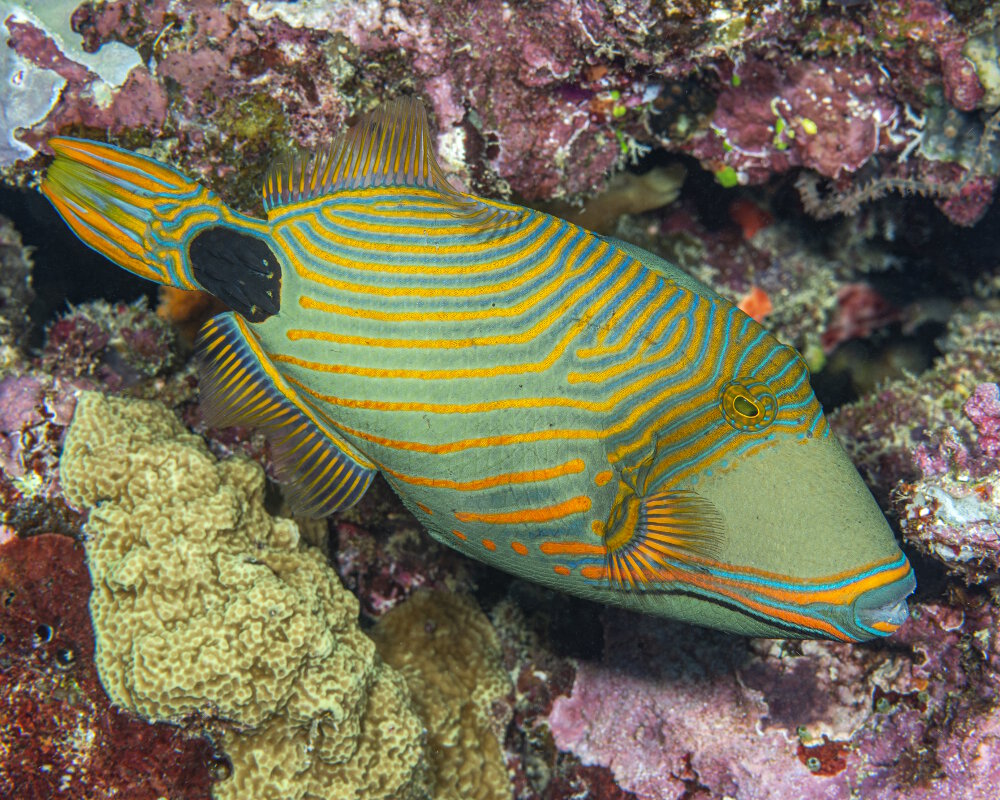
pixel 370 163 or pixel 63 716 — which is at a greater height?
pixel 370 163

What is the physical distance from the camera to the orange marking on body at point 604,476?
237 centimetres

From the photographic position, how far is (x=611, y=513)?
2.40 metres

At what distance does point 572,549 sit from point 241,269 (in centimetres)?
164

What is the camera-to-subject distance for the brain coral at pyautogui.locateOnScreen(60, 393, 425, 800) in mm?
2914

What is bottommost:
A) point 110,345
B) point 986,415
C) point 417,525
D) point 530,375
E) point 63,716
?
point 63,716

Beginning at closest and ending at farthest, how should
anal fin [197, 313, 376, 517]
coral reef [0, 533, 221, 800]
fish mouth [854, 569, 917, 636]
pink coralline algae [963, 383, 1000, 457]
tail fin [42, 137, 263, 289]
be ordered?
fish mouth [854, 569, 917, 636] → tail fin [42, 137, 263, 289] → anal fin [197, 313, 376, 517] → pink coralline algae [963, 383, 1000, 457] → coral reef [0, 533, 221, 800]

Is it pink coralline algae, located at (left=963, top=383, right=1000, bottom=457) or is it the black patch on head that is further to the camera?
pink coralline algae, located at (left=963, top=383, right=1000, bottom=457)

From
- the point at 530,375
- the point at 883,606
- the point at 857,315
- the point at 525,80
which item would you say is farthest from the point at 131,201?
the point at 857,315

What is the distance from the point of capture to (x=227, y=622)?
9.66 feet

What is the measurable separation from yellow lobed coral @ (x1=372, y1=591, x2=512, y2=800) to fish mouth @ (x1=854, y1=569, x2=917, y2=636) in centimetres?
261

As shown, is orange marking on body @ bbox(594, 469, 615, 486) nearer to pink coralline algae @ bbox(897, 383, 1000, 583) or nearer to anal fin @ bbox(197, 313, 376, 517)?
anal fin @ bbox(197, 313, 376, 517)

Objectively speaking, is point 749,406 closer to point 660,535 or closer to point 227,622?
point 660,535

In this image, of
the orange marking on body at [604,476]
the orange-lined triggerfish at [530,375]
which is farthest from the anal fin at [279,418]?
the orange marking on body at [604,476]

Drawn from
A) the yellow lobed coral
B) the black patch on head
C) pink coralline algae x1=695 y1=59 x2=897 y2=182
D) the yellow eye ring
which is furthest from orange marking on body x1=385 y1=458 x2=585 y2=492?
pink coralline algae x1=695 y1=59 x2=897 y2=182
